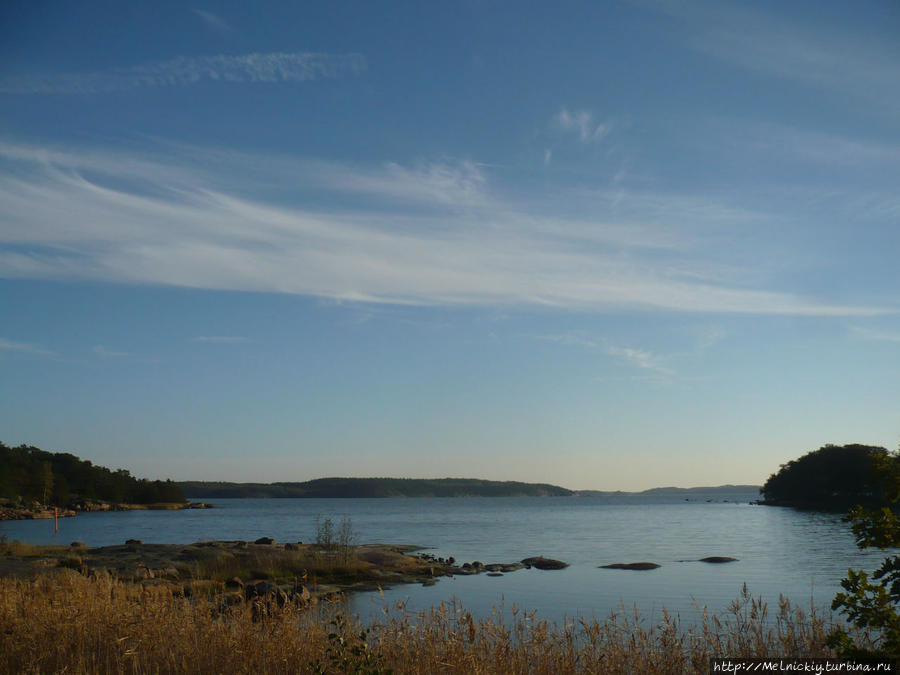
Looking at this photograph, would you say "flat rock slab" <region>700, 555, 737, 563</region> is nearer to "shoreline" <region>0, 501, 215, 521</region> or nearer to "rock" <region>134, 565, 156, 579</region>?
"rock" <region>134, 565, 156, 579</region>

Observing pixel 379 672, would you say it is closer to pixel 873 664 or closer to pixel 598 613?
pixel 873 664

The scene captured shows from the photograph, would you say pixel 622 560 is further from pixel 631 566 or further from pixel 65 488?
pixel 65 488

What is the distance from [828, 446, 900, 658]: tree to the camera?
4.94 metres

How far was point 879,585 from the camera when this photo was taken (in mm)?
5137

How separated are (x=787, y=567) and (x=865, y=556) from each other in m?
6.92

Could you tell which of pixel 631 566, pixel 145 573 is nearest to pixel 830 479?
pixel 631 566

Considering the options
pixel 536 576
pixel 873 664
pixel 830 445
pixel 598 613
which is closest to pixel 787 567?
pixel 536 576

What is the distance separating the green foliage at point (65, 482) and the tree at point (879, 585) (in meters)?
116

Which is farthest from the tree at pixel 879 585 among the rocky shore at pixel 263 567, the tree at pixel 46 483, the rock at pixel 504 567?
the tree at pixel 46 483

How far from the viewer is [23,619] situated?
35.8 feet

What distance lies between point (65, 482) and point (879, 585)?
142955 mm

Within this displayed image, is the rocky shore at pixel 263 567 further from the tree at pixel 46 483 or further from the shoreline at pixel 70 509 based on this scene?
the tree at pixel 46 483

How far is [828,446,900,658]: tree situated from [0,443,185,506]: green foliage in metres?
116

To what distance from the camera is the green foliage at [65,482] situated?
354ft
